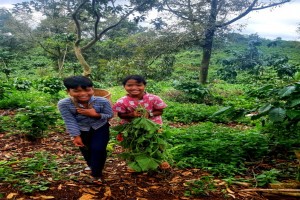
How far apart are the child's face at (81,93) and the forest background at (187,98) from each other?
102 centimetres

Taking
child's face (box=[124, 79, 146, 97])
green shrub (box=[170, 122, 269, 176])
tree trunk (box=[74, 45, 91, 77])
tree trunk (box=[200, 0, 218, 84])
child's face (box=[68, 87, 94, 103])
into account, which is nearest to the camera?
child's face (box=[68, 87, 94, 103])

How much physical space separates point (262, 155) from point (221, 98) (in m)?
7.01

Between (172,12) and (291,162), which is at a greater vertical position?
(172,12)

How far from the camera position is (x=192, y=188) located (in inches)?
122

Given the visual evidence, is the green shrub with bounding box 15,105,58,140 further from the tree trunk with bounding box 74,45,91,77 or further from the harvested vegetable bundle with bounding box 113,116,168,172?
the tree trunk with bounding box 74,45,91,77

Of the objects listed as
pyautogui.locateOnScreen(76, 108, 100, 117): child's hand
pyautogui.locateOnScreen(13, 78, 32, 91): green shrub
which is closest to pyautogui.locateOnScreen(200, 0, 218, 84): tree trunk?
A: pyautogui.locateOnScreen(13, 78, 32, 91): green shrub

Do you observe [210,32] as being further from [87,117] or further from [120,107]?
[87,117]

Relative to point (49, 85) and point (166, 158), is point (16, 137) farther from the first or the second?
point (49, 85)

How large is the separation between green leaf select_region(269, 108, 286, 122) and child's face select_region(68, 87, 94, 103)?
184cm

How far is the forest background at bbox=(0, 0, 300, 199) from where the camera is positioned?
10.7ft

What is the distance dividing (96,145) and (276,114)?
6.21 feet

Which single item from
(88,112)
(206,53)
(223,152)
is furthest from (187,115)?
(206,53)

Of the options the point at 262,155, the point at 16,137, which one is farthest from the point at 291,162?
the point at 16,137

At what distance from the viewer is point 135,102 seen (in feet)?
11.4
